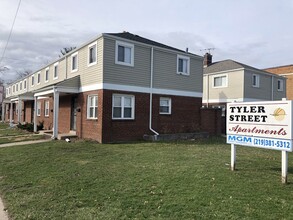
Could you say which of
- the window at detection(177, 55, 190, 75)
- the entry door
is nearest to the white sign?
the window at detection(177, 55, 190, 75)

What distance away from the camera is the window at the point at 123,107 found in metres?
16.7

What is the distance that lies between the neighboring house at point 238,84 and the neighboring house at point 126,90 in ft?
27.4

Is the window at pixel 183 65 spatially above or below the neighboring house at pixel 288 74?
below

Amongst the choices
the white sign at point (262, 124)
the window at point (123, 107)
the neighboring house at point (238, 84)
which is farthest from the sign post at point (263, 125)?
the neighboring house at point (238, 84)

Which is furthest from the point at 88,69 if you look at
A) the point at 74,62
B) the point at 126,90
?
the point at 74,62

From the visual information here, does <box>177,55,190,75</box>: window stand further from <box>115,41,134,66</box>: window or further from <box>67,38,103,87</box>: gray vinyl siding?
<box>67,38,103,87</box>: gray vinyl siding

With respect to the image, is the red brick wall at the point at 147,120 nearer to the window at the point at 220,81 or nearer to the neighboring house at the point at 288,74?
the window at the point at 220,81

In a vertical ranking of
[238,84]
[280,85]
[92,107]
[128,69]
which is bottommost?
[92,107]

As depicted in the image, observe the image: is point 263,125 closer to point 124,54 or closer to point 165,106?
point 124,54

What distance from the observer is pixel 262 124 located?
7.79 metres

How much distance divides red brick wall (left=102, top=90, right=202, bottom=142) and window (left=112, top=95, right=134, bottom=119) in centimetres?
26

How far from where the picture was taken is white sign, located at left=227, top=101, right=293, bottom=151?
7190mm

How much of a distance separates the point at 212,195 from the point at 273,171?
127 inches

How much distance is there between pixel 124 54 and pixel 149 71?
82.0 inches
